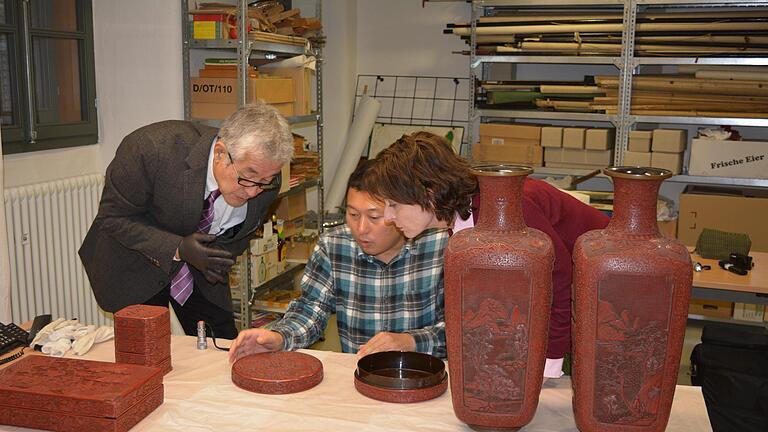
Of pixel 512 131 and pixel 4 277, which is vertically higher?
pixel 512 131

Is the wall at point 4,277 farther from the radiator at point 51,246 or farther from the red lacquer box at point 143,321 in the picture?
the red lacquer box at point 143,321

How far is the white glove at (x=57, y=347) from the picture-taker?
192 cm

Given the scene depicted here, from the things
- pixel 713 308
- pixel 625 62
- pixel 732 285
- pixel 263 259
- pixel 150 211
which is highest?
pixel 625 62

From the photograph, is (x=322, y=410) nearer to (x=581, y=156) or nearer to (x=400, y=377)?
(x=400, y=377)

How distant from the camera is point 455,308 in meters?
1.50

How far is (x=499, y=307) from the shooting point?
147 centimetres

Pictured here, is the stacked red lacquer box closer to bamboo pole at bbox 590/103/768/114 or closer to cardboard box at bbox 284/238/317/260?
cardboard box at bbox 284/238/317/260

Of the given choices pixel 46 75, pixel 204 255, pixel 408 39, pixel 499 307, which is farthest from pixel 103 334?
pixel 408 39

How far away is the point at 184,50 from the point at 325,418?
2345 millimetres

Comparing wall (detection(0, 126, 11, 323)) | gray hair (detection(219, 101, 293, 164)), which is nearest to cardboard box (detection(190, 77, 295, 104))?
wall (detection(0, 126, 11, 323))

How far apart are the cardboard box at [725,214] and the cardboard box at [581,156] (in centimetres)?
47

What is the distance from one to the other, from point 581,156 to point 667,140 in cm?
46

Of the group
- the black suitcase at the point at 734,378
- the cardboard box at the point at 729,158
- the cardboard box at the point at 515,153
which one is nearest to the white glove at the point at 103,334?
the black suitcase at the point at 734,378

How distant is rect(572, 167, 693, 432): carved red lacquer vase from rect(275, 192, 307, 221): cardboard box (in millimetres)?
2794
